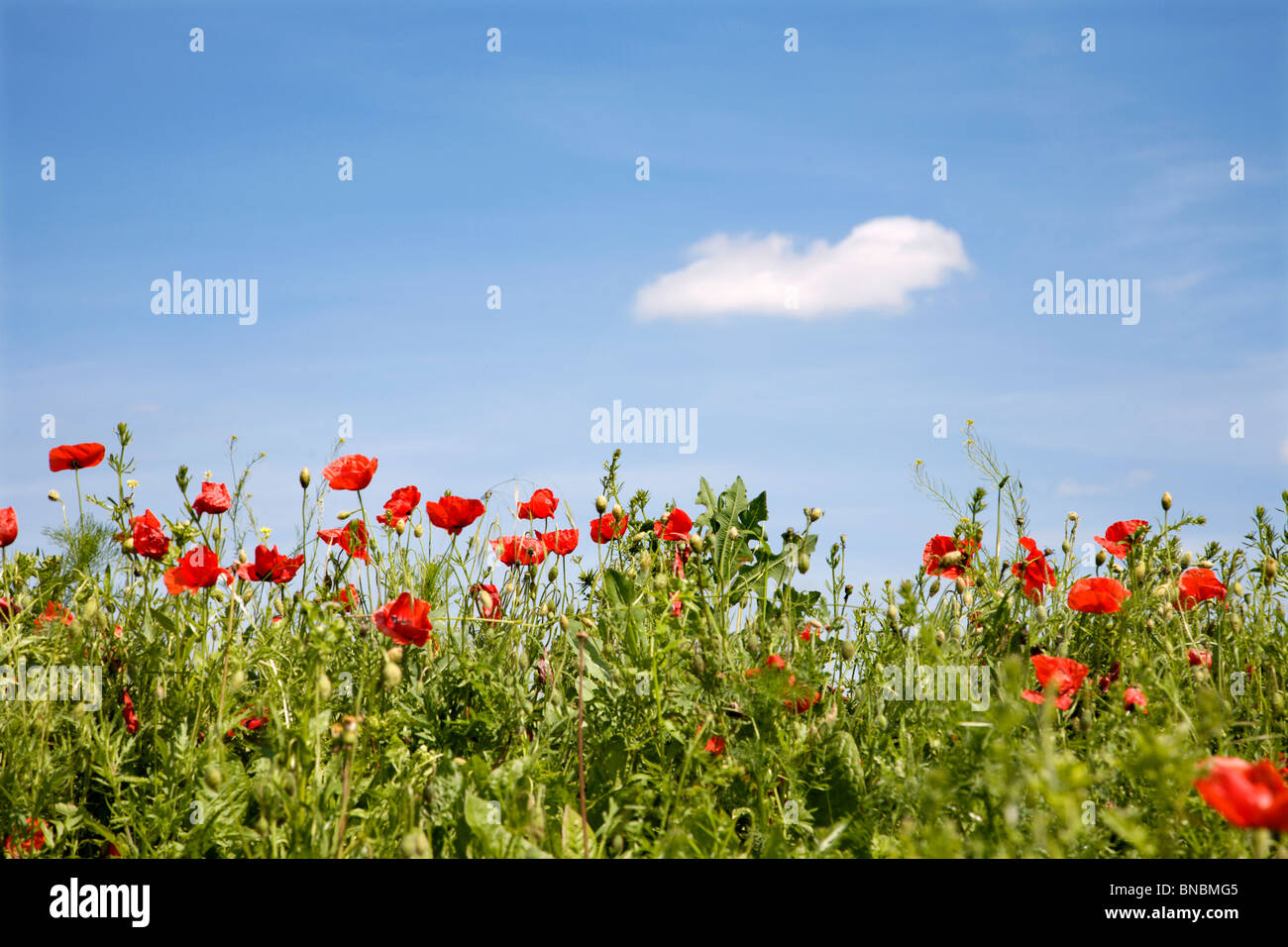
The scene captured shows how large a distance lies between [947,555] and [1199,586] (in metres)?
0.78

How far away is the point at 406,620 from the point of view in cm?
232

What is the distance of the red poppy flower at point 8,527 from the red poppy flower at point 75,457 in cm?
35

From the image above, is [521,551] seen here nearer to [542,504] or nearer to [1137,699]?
[542,504]

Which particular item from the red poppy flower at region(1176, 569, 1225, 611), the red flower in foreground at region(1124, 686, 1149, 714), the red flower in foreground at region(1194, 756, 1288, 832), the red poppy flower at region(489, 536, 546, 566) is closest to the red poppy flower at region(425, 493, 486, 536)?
the red poppy flower at region(489, 536, 546, 566)

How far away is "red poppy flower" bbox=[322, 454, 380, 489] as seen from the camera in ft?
10.3

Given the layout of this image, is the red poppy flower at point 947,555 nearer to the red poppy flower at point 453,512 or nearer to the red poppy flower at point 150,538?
the red poppy flower at point 453,512

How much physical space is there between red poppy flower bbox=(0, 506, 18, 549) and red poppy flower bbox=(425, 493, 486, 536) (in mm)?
1427

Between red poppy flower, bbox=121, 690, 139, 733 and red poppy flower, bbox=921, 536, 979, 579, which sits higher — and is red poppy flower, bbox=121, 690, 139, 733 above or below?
below

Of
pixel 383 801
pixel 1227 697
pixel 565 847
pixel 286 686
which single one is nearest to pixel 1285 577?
pixel 1227 697

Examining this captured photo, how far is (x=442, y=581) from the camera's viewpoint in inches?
132

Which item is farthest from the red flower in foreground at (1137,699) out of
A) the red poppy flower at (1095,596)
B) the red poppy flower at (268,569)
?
the red poppy flower at (268,569)

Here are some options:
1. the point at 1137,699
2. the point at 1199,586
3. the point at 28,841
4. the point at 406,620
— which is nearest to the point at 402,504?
the point at 406,620

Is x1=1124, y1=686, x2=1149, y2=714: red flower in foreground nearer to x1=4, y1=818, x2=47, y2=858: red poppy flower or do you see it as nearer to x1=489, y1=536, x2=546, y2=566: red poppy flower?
x1=489, y1=536, x2=546, y2=566: red poppy flower
